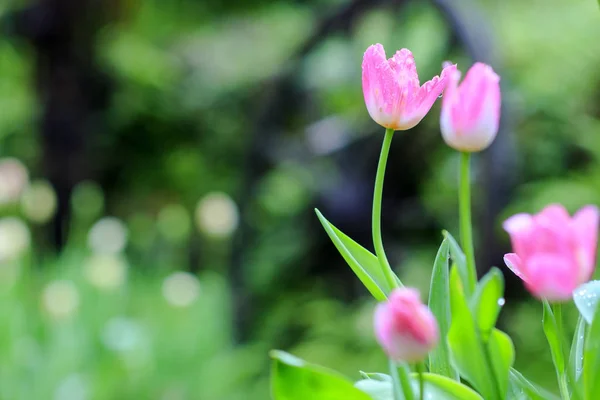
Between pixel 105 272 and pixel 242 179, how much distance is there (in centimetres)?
53

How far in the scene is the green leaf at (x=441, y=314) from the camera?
0.76ft

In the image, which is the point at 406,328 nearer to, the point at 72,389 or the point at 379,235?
the point at 379,235

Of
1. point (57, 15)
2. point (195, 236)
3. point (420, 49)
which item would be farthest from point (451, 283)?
point (195, 236)

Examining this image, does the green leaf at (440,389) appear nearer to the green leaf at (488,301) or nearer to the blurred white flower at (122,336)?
the green leaf at (488,301)

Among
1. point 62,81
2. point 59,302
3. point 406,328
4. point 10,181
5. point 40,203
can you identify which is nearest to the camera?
point 406,328

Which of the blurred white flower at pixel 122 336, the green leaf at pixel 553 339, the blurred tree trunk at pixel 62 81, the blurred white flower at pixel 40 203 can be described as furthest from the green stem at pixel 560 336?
the blurred tree trunk at pixel 62 81

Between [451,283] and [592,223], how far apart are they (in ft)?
0.14

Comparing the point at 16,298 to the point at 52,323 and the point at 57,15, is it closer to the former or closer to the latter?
the point at 52,323

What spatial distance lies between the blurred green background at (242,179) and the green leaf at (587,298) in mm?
1040

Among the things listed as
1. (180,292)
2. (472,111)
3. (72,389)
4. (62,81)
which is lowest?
(72,389)

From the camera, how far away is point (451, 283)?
198mm

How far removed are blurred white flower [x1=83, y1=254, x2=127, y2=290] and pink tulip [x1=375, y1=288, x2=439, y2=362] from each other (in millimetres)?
1343

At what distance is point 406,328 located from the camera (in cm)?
17

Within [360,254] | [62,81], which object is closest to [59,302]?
[62,81]
